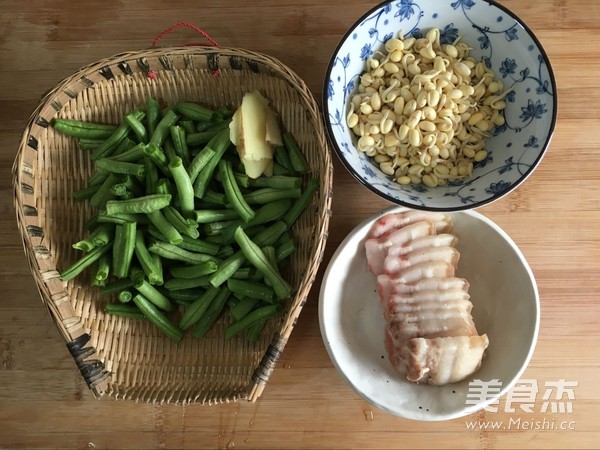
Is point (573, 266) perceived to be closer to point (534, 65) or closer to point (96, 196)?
point (534, 65)

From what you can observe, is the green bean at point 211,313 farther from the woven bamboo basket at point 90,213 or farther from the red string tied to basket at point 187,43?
the red string tied to basket at point 187,43

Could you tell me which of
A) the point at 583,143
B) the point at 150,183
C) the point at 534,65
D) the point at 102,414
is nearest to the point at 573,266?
the point at 583,143

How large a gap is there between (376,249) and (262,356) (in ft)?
1.36

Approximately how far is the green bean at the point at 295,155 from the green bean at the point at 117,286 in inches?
21.3

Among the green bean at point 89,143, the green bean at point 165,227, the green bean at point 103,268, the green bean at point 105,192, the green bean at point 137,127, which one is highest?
the green bean at point 137,127

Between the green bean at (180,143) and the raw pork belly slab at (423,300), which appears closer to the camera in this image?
the raw pork belly slab at (423,300)

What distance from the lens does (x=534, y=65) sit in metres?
1.38

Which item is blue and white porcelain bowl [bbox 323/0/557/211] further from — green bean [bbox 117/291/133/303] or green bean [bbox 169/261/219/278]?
green bean [bbox 117/291/133/303]

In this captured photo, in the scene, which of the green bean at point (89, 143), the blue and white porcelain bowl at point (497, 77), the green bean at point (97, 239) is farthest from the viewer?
the green bean at point (89, 143)

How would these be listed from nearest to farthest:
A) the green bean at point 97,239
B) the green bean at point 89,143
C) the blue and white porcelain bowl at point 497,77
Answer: the blue and white porcelain bowl at point 497,77 → the green bean at point 97,239 → the green bean at point 89,143

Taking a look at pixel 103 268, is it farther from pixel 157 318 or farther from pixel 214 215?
pixel 214 215

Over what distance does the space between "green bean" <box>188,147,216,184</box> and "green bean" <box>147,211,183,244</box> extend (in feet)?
0.42

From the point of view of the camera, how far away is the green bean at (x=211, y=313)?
59.2 inches

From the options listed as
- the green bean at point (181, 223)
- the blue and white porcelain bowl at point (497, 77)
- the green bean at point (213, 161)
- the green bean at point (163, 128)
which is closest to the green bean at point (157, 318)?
the green bean at point (181, 223)
